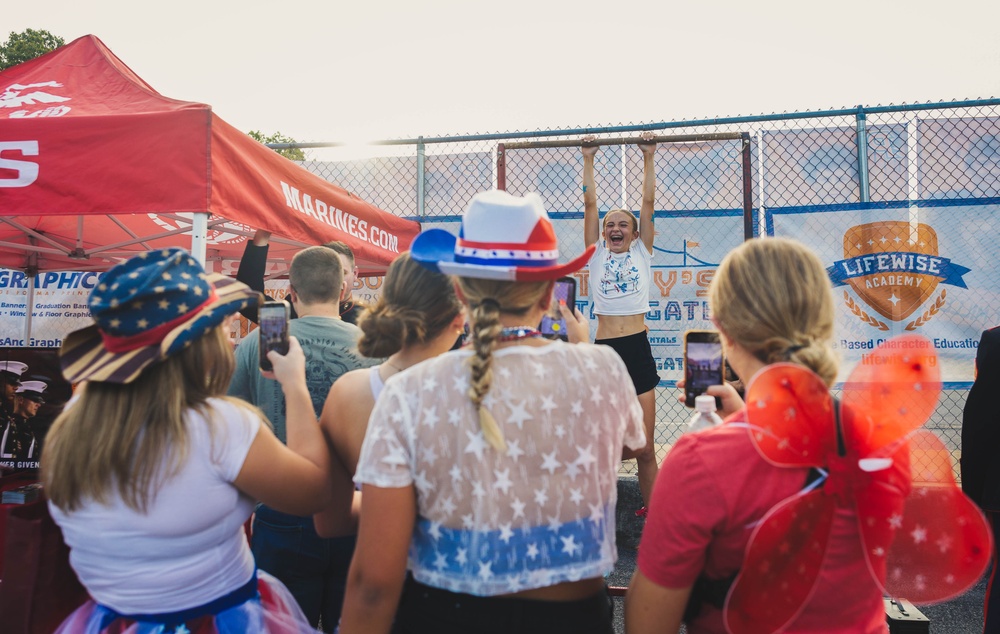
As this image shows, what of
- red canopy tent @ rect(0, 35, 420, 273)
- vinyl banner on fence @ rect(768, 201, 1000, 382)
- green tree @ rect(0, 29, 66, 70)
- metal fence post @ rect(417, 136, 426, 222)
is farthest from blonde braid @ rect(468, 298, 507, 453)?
green tree @ rect(0, 29, 66, 70)

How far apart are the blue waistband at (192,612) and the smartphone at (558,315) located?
1.08 m

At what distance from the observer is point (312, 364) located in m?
2.48

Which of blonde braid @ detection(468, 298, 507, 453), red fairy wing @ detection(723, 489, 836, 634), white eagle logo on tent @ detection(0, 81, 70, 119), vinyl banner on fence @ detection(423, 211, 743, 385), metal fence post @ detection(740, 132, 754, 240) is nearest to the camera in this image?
red fairy wing @ detection(723, 489, 836, 634)

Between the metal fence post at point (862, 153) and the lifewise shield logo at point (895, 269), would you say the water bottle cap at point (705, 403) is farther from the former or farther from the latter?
the metal fence post at point (862, 153)

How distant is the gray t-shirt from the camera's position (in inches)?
97.2

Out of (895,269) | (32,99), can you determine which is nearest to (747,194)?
(895,269)

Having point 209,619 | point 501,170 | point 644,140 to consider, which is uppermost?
point 644,140

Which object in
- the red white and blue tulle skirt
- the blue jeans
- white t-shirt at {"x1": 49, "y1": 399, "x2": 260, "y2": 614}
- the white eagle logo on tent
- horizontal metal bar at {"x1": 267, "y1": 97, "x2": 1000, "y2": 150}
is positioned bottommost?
the blue jeans

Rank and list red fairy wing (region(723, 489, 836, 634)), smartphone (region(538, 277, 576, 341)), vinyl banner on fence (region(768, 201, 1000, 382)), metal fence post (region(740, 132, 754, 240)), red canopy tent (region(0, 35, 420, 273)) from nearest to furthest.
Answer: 1. red fairy wing (region(723, 489, 836, 634))
2. smartphone (region(538, 277, 576, 341))
3. red canopy tent (region(0, 35, 420, 273))
4. metal fence post (region(740, 132, 754, 240))
5. vinyl banner on fence (region(768, 201, 1000, 382))

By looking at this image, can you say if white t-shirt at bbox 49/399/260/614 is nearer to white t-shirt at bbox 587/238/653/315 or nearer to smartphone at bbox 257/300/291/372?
smartphone at bbox 257/300/291/372

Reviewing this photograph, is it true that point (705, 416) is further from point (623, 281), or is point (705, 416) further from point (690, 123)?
point (690, 123)

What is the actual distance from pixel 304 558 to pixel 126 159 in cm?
216

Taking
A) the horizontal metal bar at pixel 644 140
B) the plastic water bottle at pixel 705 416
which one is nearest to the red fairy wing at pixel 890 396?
the plastic water bottle at pixel 705 416

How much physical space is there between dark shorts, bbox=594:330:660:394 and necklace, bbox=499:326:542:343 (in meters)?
3.04
